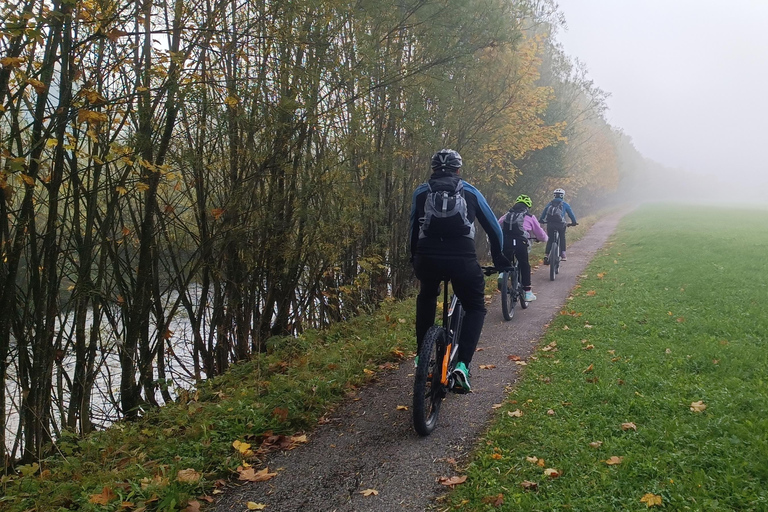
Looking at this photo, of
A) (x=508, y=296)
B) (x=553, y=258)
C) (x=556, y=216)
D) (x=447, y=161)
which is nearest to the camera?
(x=447, y=161)

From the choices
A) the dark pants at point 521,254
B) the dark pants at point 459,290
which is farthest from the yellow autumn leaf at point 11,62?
the dark pants at point 521,254

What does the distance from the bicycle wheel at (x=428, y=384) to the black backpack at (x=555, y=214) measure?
8414mm

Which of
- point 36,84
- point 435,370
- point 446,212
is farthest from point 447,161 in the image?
point 36,84

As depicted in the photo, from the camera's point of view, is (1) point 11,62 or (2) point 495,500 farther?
(1) point 11,62

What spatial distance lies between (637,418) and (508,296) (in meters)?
3.92

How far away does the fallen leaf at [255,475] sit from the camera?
12.0ft

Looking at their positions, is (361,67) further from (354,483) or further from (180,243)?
(354,483)

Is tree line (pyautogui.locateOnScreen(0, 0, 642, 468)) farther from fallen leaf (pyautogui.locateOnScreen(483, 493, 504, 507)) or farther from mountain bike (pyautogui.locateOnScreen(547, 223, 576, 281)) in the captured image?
fallen leaf (pyautogui.locateOnScreen(483, 493, 504, 507))

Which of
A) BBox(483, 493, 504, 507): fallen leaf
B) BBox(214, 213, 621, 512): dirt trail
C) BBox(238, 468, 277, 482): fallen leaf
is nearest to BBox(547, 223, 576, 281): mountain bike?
BBox(214, 213, 621, 512): dirt trail

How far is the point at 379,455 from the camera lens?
12.9 ft

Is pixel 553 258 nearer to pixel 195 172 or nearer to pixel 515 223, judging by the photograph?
pixel 515 223

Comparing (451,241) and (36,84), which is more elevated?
(36,84)

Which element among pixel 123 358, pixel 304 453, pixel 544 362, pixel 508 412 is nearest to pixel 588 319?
pixel 544 362

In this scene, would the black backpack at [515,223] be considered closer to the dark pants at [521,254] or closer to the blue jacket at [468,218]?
the dark pants at [521,254]
